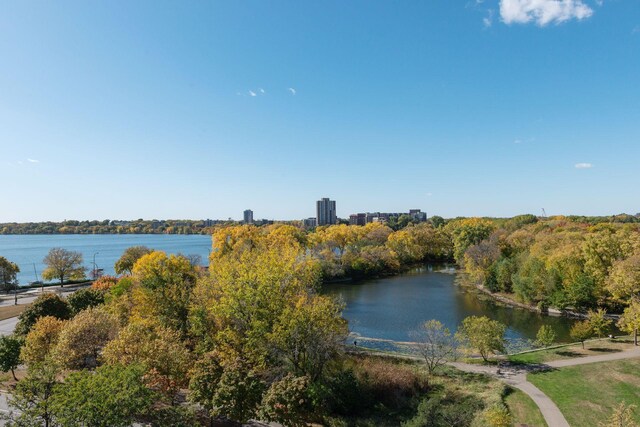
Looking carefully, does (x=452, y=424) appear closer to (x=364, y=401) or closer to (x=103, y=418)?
(x=364, y=401)

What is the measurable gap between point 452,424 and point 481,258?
1735 inches

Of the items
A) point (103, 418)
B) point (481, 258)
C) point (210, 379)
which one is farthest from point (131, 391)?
point (481, 258)

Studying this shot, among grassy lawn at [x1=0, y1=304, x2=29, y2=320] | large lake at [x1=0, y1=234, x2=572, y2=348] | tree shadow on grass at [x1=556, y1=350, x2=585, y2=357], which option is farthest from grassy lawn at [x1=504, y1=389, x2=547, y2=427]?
grassy lawn at [x1=0, y1=304, x2=29, y2=320]

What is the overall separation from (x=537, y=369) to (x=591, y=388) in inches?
122

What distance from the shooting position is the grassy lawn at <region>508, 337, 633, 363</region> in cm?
2457

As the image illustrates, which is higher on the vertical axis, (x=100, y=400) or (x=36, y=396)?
(x=100, y=400)

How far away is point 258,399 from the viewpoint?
15.7 m

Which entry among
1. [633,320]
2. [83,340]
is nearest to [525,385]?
[633,320]

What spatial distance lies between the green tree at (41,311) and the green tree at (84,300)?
1954 mm

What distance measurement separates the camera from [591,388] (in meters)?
19.6

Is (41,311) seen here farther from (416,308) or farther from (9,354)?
(416,308)

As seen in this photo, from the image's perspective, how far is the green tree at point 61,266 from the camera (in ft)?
177

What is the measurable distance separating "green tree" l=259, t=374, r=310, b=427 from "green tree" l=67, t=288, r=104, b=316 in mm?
22934

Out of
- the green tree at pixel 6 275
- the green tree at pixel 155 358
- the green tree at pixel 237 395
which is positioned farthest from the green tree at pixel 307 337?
the green tree at pixel 6 275
